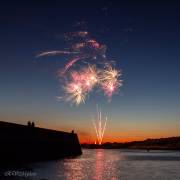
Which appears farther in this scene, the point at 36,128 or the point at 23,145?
the point at 36,128

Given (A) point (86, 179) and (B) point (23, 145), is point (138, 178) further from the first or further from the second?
(B) point (23, 145)

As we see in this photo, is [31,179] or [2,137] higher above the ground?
[2,137]

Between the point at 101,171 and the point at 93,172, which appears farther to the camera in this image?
the point at 101,171

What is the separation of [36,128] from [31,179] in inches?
1023

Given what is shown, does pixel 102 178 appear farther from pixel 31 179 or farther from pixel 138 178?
pixel 31 179

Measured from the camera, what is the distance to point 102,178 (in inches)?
1470

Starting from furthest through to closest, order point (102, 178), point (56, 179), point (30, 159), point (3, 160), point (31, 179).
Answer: point (30, 159) → point (3, 160) → point (102, 178) → point (56, 179) → point (31, 179)

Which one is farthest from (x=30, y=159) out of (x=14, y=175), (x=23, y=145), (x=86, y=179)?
(x=14, y=175)

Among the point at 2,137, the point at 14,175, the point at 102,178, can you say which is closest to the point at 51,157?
the point at 2,137

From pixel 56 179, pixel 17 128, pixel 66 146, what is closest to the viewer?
pixel 56 179

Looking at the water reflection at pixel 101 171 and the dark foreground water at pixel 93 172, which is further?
the water reflection at pixel 101 171

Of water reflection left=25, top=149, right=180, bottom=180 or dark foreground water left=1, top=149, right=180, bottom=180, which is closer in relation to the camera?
dark foreground water left=1, top=149, right=180, bottom=180

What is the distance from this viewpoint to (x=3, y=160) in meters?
39.8

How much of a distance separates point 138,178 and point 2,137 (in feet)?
57.1
